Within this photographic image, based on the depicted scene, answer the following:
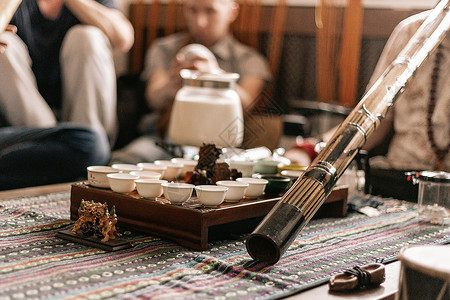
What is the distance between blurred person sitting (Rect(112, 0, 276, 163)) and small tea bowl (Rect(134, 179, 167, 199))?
1.96m

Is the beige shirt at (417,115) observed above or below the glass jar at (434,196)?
above

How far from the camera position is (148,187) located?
1.18 m

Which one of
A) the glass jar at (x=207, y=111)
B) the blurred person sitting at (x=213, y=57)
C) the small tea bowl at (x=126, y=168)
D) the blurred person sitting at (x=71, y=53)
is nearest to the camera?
the small tea bowl at (x=126, y=168)

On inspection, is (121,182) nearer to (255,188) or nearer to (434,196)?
(255,188)

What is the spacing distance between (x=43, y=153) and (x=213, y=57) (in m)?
1.38

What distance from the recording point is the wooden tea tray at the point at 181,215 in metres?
1.12

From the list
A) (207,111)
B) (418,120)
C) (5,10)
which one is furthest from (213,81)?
(418,120)

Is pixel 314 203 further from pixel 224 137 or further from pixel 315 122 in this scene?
pixel 315 122

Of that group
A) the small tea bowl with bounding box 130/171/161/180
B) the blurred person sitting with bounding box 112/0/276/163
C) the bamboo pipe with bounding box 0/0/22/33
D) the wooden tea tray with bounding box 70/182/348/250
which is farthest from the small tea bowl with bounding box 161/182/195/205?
the blurred person sitting with bounding box 112/0/276/163

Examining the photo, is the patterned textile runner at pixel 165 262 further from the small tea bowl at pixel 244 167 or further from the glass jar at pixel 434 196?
the small tea bowl at pixel 244 167

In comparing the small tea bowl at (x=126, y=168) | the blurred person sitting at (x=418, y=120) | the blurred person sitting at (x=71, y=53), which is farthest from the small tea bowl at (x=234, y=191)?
A: the blurred person sitting at (x=71, y=53)

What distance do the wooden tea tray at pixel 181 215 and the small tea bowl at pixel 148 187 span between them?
1cm

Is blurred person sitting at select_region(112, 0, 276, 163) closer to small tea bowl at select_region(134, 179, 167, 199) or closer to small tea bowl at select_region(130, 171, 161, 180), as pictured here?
small tea bowl at select_region(130, 171, 161, 180)

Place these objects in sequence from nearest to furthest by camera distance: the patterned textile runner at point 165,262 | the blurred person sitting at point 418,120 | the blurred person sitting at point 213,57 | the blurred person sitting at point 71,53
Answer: the patterned textile runner at point 165,262 < the blurred person sitting at point 418,120 < the blurred person sitting at point 71,53 < the blurred person sitting at point 213,57
